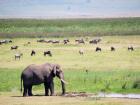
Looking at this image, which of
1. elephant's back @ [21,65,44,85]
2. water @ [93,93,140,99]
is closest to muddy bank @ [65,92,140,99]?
water @ [93,93,140,99]

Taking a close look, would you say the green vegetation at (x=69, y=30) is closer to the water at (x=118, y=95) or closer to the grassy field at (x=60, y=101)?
the water at (x=118, y=95)

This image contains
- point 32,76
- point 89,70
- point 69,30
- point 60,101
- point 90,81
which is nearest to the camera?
point 60,101

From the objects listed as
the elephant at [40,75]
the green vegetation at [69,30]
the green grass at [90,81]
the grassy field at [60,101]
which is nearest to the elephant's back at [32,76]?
the elephant at [40,75]

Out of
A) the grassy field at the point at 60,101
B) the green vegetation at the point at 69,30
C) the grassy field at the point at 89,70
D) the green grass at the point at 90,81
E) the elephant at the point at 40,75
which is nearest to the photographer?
the grassy field at the point at 60,101

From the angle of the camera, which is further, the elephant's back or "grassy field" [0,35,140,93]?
"grassy field" [0,35,140,93]

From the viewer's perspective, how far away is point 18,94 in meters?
28.2

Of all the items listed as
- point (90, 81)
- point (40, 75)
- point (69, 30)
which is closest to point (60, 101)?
point (40, 75)

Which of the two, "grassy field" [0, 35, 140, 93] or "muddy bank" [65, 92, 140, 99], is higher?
"muddy bank" [65, 92, 140, 99]

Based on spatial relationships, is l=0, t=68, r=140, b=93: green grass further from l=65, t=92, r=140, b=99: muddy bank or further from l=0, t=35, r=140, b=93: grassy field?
l=65, t=92, r=140, b=99: muddy bank

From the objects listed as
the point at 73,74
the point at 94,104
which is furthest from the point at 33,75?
the point at 73,74

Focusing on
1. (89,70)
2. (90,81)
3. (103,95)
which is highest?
(103,95)

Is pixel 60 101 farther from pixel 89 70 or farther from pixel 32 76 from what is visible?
pixel 89 70

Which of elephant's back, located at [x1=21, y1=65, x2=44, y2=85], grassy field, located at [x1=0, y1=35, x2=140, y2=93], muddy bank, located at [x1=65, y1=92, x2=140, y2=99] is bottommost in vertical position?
grassy field, located at [x1=0, y1=35, x2=140, y2=93]

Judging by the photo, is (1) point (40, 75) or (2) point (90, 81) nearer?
(1) point (40, 75)
